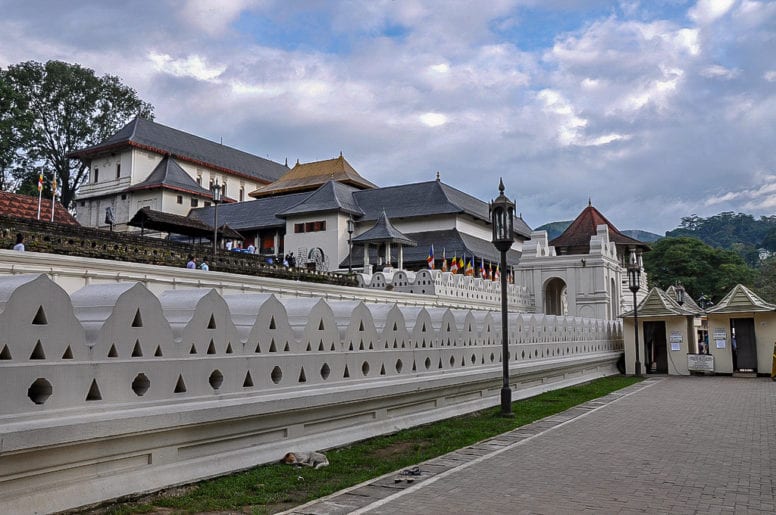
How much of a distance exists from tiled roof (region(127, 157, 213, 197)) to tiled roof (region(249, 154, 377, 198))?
6.58m

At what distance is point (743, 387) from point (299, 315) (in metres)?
15.1

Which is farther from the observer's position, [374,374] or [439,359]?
[439,359]

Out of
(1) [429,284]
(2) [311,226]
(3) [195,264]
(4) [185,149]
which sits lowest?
(1) [429,284]

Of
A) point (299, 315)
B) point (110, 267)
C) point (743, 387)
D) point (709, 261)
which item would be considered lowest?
point (743, 387)

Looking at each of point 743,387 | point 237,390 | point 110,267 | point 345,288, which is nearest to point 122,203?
point 345,288

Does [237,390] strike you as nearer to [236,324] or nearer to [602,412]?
[236,324]

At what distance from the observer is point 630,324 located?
2444 centimetres

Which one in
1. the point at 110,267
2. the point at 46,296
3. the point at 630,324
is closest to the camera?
the point at 46,296

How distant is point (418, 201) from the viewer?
5097 centimetres

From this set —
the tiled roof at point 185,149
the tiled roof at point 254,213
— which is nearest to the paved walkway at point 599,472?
the tiled roof at point 254,213

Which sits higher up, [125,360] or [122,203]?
[122,203]

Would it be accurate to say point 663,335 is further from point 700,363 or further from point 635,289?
point 635,289

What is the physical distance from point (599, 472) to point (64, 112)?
211 feet

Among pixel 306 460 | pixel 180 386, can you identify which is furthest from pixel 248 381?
pixel 306 460
